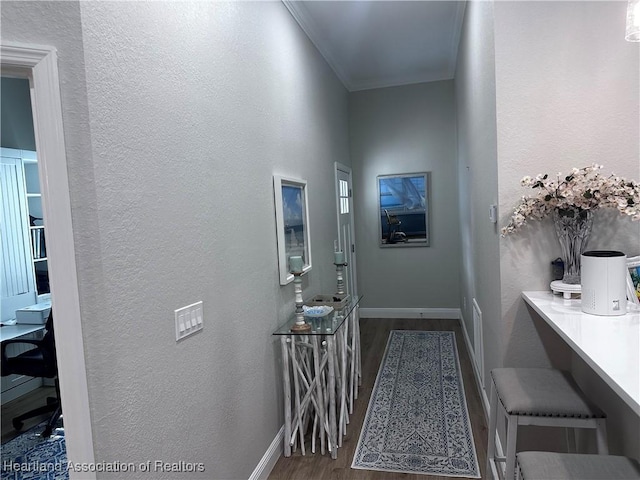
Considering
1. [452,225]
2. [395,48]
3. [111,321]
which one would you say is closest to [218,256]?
[111,321]

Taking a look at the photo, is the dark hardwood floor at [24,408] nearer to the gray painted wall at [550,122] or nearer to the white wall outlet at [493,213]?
the gray painted wall at [550,122]

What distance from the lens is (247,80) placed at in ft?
7.77

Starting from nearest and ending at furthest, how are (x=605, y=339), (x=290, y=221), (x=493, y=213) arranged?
(x=605, y=339) < (x=493, y=213) < (x=290, y=221)

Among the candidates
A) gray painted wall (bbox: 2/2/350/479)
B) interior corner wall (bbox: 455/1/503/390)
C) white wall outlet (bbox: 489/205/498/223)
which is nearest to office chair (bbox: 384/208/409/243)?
interior corner wall (bbox: 455/1/503/390)

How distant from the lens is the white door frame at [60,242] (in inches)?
46.6

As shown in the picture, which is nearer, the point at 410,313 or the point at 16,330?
the point at 16,330

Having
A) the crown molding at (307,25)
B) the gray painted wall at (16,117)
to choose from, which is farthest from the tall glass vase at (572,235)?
the gray painted wall at (16,117)

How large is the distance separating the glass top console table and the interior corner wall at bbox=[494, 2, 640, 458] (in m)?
1.01

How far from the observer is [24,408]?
11.4ft

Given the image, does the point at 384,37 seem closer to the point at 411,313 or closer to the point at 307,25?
the point at 307,25

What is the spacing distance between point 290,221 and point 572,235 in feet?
5.49

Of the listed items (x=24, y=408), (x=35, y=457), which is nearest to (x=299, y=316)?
(x=35, y=457)

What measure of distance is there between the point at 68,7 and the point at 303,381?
2.26 meters

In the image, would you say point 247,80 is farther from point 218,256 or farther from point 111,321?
point 111,321
